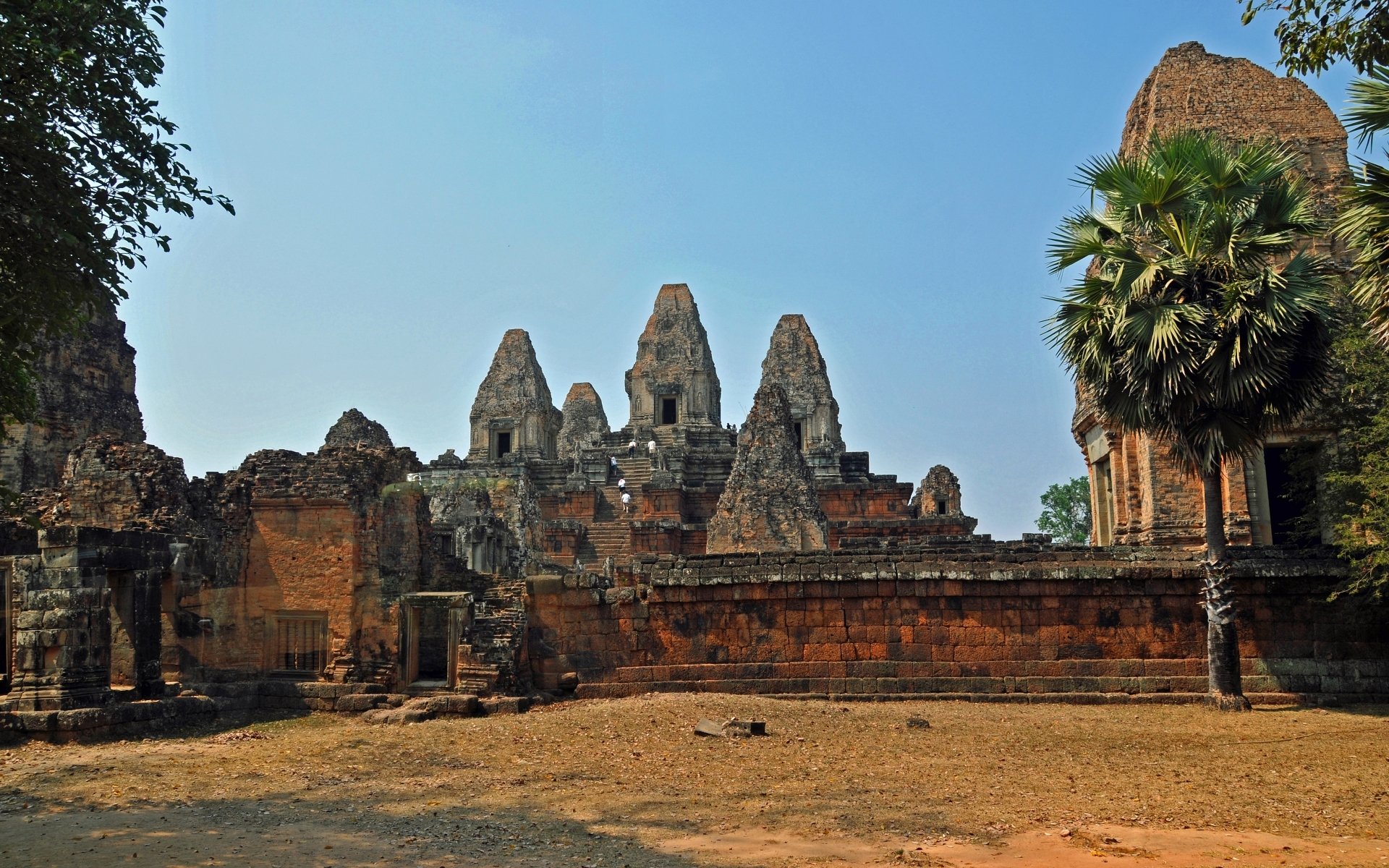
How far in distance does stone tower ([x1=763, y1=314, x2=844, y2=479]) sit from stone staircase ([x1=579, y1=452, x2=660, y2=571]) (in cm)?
575

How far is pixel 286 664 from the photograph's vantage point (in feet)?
52.6

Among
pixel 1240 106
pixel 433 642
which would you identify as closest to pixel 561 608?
pixel 433 642

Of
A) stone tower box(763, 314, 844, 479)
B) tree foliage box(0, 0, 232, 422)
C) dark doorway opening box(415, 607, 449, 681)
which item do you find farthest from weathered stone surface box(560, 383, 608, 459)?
tree foliage box(0, 0, 232, 422)

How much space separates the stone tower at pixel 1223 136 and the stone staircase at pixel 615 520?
46.9 feet

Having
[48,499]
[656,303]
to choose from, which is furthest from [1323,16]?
[656,303]

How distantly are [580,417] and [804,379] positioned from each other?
13.5 m

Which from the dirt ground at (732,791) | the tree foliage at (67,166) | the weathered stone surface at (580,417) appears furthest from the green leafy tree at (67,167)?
the weathered stone surface at (580,417)

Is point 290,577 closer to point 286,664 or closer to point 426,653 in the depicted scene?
point 286,664

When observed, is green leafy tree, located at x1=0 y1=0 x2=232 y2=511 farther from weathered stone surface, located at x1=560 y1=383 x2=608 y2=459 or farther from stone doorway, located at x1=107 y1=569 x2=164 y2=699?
weathered stone surface, located at x1=560 y1=383 x2=608 y2=459

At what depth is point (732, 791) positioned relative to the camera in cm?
968

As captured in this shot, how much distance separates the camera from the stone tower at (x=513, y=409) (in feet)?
145

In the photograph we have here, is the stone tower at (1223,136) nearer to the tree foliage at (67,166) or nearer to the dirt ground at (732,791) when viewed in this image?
the dirt ground at (732,791)

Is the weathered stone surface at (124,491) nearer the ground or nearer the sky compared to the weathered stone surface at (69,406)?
nearer the ground

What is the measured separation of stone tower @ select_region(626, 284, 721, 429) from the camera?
1705 inches
